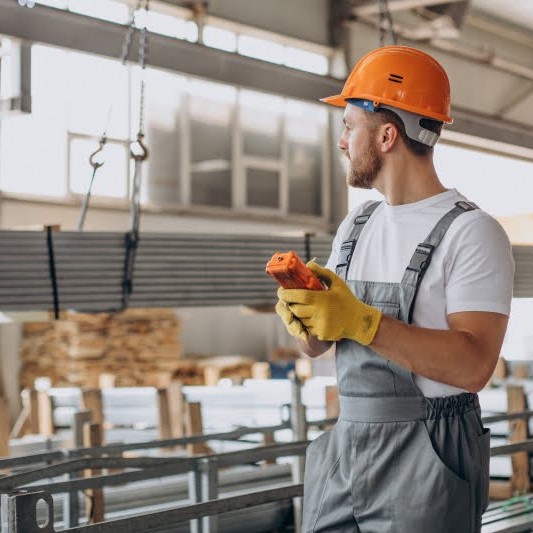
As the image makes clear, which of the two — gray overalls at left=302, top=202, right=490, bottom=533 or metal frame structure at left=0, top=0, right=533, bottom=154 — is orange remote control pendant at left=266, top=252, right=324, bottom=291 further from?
metal frame structure at left=0, top=0, right=533, bottom=154

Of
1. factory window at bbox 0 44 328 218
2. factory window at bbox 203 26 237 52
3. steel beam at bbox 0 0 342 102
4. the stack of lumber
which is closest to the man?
steel beam at bbox 0 0 342 102

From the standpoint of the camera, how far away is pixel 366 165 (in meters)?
2.18

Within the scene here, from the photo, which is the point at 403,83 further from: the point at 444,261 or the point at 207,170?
the point at 207,170

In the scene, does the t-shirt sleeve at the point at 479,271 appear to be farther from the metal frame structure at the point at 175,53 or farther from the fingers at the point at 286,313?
the metal frame structure at the point at 175,53

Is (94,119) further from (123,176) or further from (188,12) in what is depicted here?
(188,12)

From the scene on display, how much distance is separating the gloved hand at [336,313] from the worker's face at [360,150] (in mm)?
356

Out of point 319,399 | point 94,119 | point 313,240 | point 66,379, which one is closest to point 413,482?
point 313,240

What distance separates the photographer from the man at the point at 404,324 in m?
1.94

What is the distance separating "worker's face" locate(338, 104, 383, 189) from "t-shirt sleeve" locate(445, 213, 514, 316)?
0.27m

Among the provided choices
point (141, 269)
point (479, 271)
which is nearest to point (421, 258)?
point (479, 271)

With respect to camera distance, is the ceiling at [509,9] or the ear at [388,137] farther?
the ceiling at [509,9]

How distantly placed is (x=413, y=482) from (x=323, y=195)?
460 inches

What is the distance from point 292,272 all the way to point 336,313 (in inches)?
4.9

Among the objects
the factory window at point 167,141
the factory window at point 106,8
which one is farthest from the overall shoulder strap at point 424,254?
the factory window at point 106,8
